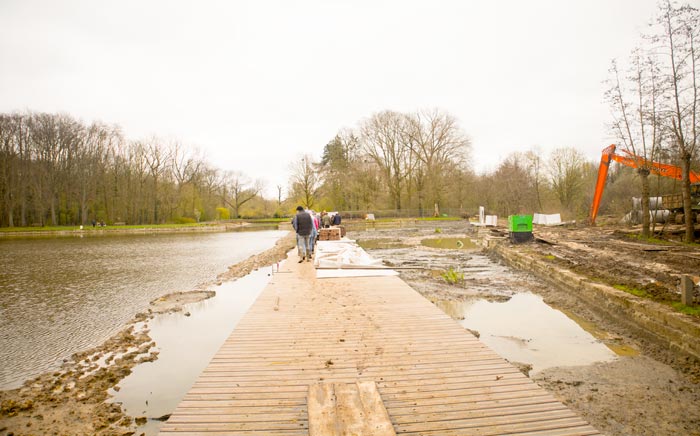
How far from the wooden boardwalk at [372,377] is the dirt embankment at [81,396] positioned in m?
1.30

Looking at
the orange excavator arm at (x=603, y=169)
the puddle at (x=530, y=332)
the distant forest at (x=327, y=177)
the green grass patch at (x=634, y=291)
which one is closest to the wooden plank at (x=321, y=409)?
the puddle at (x=530, y=332)

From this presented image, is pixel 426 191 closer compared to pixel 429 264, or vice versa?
pixel 429 264

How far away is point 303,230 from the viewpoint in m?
11.1

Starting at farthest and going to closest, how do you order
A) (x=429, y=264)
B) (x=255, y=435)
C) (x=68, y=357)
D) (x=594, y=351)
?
(x=429, y=264) → (x=68, y=357) → (x=594, y=351) → (x=255, y=435)

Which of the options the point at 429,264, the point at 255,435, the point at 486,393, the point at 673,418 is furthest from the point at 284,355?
the point at 429,264

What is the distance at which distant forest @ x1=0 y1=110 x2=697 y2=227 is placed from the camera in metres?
42.2

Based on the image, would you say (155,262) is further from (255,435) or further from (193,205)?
(193,205)

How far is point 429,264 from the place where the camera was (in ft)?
45.8

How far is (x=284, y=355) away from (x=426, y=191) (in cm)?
4108

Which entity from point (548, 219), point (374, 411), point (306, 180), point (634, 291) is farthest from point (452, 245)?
point (306, 180)

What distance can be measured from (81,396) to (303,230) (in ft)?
23.2

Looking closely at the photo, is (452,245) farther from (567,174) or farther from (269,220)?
(269,220)

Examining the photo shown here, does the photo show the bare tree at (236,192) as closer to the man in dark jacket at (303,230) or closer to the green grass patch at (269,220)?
the green grass patch at (269,220)

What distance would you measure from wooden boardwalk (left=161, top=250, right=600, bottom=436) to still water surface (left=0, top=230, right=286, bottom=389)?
3.44 metres
